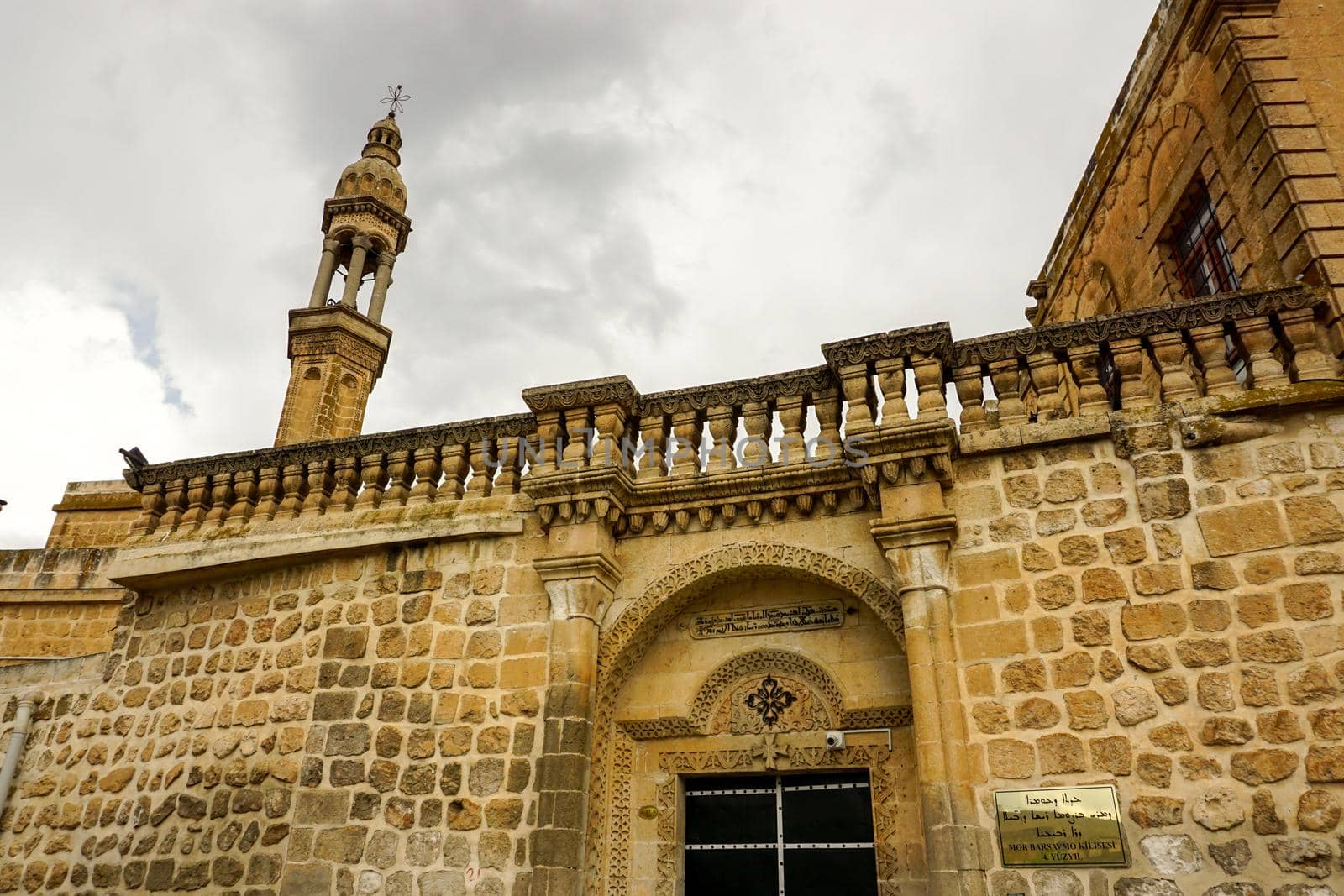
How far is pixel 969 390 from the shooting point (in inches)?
231

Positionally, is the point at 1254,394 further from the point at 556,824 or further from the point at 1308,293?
the point at 556,824

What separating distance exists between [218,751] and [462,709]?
6.64 ft

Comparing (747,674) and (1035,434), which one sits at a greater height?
(1035,434)

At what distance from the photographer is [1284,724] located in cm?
448

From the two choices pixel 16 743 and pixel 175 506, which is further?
pixel 175 506

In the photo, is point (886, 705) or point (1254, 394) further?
point (886, 705)

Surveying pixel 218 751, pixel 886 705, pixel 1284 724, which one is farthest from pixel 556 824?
pixel 1284 724

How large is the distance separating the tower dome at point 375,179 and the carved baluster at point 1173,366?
15.6m

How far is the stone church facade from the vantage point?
4.74m

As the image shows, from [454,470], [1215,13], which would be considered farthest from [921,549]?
[1215,13]

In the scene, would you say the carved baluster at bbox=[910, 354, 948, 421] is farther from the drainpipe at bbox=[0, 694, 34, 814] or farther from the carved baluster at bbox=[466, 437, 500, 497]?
the drainpipe at bbox=[0, 694, 34, 814]

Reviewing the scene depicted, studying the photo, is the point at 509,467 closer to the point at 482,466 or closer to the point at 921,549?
the point at 482,466

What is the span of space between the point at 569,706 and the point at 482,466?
2063mm

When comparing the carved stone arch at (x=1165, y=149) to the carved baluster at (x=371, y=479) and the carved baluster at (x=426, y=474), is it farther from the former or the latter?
the carved baluster at (x=371, y=479)
